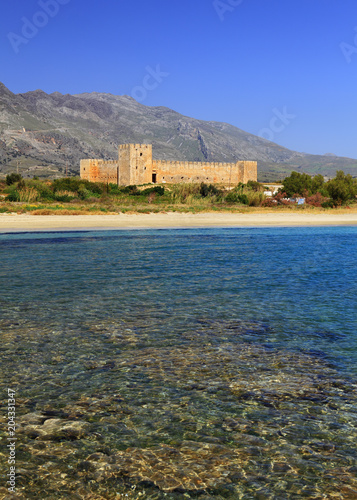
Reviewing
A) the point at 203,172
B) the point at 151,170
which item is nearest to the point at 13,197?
the point at 151,170

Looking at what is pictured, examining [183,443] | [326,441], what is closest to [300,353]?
[326,441]

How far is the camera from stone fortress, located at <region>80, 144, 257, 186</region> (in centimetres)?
6372

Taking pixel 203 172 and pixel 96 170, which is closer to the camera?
pixel 203 172

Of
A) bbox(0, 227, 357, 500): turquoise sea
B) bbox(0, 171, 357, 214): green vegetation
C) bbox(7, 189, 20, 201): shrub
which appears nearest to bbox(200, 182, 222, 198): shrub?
bbox(0, 171, 357, 214): green vegetation

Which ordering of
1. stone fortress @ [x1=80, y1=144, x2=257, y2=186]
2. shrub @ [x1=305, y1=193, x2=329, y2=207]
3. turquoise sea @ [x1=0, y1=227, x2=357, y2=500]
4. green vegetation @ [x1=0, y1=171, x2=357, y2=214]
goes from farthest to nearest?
1. stone fortress @ [x1=80, y1=144, x2=257, y2=186]
2. shrub @ [x1=305, y1=193, x2=329, y2=207]
3. green vegetation @ [x1=0, y1=171, x2=357, y2=214]
4. turquoise sea @ [x1=0, y1=227, x2=357, y2=500]

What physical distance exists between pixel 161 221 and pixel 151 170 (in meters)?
39.9

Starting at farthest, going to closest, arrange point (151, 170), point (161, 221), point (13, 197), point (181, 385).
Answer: point (151, 170) → point (13, 197) → point (161, 221) → point (181, 385)

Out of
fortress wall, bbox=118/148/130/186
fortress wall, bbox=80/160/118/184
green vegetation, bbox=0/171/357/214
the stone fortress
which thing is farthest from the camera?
fortress wall, bbox=80/160/118/184

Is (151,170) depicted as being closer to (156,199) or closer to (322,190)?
(156,199)

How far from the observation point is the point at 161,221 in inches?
1027

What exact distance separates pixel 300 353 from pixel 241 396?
4.74 ft

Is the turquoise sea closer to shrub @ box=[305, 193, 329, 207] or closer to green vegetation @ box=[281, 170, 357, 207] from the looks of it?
shrub @ box=[305, 193, 329, 207]

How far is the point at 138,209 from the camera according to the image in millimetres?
30969

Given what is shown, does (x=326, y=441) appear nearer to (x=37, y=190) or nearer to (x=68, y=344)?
(x=68, y=344)
